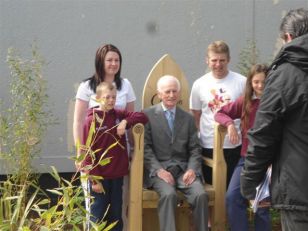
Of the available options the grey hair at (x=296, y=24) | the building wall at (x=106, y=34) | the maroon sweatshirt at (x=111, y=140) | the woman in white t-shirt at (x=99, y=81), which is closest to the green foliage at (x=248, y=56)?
the building wall at (x=106, y=34)

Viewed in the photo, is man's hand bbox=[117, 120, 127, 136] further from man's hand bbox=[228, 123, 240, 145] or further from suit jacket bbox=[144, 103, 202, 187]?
man's hand bbox=[228, 123, 240, 145]

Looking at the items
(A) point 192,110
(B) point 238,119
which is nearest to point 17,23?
(A) point 192,110

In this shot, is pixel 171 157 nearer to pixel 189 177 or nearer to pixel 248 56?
pixel 189 177

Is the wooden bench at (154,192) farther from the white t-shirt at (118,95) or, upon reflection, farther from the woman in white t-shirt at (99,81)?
the woman in white t-shirt at (99,81)

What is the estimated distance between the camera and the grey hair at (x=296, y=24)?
2725 millimetres

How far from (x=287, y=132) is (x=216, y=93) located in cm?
190

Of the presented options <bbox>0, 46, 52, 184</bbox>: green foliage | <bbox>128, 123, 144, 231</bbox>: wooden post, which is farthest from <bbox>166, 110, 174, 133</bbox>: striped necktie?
<bbox>0, 46, 52, 184</bbox>: green foliage

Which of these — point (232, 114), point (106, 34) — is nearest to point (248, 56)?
point (106, 34)

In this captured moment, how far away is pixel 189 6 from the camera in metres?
6.10

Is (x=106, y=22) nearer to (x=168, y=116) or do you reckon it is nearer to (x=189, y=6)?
(x=189, y=6)

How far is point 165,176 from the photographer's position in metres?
4.23

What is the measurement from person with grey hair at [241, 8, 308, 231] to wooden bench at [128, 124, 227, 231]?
160 centimetres

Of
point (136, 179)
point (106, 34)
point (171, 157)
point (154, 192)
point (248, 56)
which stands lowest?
point (154, 192)

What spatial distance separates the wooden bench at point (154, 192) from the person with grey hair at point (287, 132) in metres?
1.60
